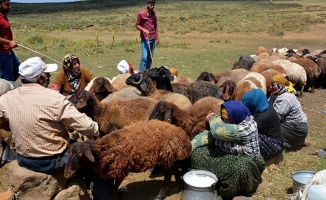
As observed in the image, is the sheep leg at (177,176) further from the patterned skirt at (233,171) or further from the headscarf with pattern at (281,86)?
the headscarf with pattern at (281,86)

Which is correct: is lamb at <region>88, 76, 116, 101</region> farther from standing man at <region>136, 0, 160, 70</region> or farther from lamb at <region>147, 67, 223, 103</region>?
standing man at <region>136, 0, 160, 70</region>

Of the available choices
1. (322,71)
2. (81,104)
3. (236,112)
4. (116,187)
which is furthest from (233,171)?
(322,71)

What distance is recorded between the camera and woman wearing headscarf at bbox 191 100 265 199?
4.73m

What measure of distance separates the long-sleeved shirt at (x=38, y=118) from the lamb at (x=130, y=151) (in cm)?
28

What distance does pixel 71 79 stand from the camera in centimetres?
790

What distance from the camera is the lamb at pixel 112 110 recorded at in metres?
6.04

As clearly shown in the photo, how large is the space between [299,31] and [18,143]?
28505 mm

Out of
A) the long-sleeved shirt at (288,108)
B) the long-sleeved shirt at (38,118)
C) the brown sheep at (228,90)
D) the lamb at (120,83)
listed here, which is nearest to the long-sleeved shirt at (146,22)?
the lamb at (120,83)

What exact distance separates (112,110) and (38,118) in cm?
224

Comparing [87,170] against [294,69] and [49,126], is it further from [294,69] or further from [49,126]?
[294,69]

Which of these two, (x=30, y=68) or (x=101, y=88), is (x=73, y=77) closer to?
(x=101, y=88)

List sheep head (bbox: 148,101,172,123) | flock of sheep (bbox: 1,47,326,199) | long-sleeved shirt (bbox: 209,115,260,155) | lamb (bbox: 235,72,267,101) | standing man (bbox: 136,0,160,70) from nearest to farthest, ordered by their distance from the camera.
Result: flock of sheep (bbox: 1,47,326,199) → long-sleeved shirt (bbox: 209,115,260,155) → sheep head (bbox: 148,101,172,123) → lamb (bbox: 235,72,267,101) → standing man (bbox: 136,0,160,70)

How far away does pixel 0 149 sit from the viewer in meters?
5.91

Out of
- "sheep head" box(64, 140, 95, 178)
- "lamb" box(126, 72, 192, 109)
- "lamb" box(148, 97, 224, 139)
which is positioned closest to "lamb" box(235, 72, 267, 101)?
"lamb" box(126, 72, 192, 109)
